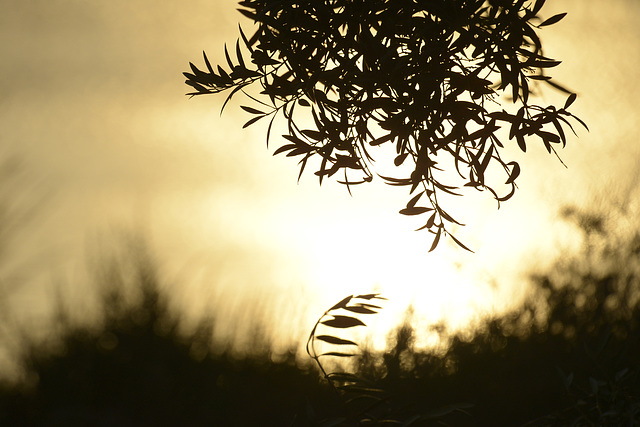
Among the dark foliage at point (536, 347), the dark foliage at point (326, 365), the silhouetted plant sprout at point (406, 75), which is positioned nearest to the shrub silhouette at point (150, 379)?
the dark foliage at point (326, 365)

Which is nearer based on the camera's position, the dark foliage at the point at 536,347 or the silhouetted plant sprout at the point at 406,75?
the silhouetted plant sprout at the point at 406,75

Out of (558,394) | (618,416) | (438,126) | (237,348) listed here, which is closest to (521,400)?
(558,394)

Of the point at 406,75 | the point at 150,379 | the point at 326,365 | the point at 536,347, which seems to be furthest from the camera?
the point at 536,347

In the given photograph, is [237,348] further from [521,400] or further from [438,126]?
[438,126]

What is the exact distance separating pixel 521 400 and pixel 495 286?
71 centimetres

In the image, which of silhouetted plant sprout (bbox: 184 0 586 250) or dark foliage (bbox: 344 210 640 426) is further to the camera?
dark foliage (bbox: 344 210 640 426)

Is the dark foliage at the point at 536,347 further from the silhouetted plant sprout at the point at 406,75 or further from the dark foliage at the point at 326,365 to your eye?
the silhouetted plant sprout at the point at 406,75

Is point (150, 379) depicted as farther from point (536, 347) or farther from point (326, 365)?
point (536, 347)

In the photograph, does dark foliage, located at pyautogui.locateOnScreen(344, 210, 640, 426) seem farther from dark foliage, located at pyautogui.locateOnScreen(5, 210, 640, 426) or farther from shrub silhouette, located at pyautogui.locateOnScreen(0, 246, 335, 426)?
shrub silhouette, located at pyautogui.locateOnScreen(0, 246, 335, 426)

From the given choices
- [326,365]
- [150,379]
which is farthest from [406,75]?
[150,379]

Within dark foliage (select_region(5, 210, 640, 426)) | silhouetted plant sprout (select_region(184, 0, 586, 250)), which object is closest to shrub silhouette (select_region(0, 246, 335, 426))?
dark foliage (select_region(5, 210, 640, 426))

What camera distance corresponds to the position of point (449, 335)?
12.5 feet

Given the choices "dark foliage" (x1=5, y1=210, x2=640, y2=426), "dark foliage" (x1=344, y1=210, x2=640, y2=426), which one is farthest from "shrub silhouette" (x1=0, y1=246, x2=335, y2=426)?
"dark foliage" (x1=344, y1=210, x2=640, y2=426)

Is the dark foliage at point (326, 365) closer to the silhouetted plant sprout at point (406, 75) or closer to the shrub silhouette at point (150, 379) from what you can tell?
the shrub silhouette at point (150, 379)
